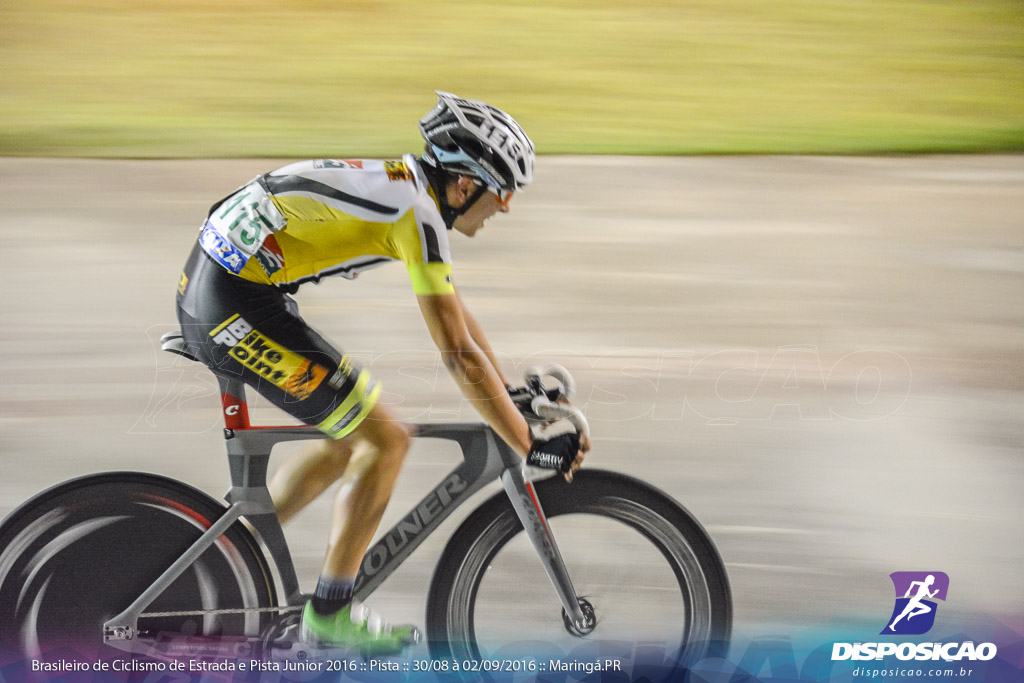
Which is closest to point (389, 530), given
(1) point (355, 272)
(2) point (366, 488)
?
(2) point (366, 488)

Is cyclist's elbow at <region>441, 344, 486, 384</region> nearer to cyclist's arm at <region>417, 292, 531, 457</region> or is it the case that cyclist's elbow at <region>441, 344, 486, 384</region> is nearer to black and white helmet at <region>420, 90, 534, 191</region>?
cyclist's arm at <region>417, 292, 531, 457</region>

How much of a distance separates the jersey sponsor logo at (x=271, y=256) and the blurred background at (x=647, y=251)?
0.87 meters

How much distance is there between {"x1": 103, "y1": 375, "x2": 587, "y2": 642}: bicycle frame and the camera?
2207 millimetres

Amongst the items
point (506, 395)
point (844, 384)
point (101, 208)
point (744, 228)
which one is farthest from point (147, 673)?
point (744, 228)

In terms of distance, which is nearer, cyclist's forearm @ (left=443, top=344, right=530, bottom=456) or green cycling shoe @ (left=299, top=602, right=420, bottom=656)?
cyclist's forearm @ (left=443, top=344, right=530, bottom=456)

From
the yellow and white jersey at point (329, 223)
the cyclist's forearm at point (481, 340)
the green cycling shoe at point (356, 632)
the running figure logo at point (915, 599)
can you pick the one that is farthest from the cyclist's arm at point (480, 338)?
the running figure logo at point (915, 599)

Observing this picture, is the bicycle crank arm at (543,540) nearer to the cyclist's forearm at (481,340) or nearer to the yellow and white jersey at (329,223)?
the cyclist's forearm at (481,340)

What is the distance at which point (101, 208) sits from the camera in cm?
378

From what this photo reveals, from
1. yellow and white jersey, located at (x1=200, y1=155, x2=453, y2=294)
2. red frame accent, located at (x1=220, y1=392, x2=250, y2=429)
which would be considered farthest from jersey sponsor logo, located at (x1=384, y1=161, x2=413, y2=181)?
red frame accent, located at (x1=220, y1=392, x2=250, y2=429)

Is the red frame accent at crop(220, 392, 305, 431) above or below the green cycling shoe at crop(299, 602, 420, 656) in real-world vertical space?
above

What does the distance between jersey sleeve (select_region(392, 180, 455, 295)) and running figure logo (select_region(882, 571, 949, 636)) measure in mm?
1700

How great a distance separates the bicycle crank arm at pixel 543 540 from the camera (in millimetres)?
2248

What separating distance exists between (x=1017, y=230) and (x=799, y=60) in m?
1.19

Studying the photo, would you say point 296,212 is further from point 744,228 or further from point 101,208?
point 744,228
